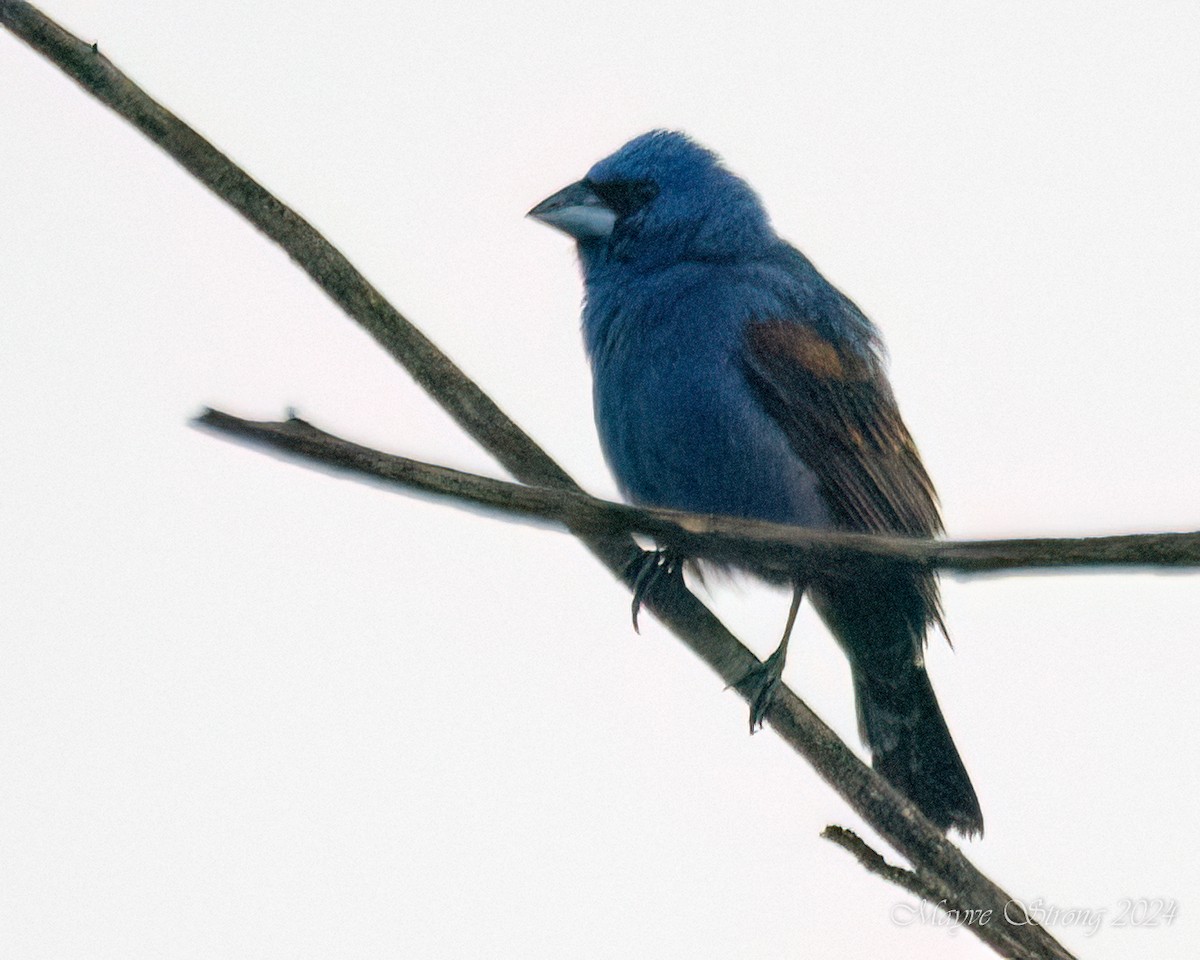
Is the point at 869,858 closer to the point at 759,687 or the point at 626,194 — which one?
the point at 759,687

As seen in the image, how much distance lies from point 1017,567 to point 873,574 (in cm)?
187

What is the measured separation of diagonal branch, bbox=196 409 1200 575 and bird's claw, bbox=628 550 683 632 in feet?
3.18

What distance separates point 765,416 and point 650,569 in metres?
0.95

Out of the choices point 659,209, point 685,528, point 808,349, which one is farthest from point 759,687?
point 659,209

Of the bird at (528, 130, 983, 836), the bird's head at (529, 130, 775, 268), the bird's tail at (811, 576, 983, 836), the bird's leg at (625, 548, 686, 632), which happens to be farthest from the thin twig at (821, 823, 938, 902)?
the bird's head at (529, 130, 775, 268)

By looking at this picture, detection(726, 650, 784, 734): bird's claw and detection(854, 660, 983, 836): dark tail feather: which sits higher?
detection(854, 660, 983, 836): dark tail feather

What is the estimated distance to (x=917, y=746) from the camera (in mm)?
5109

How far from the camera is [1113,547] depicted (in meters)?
2.56

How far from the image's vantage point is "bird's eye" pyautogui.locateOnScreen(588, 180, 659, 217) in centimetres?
559

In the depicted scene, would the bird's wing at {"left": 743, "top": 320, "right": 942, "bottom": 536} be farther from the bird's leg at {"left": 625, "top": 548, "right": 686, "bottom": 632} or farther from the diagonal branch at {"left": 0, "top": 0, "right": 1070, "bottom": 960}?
the diagonal branch at {"left": 0, "top": 0, "right": 1070, "bottom": 960}

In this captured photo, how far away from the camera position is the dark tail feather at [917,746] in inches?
195

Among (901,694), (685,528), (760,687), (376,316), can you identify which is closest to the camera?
(685,528)

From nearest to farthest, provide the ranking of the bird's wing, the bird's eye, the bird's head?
the bird's wing < the bird's head < the bird's eye

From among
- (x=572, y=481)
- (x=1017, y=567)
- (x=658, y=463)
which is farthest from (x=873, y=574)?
(x=1017, y=567)
